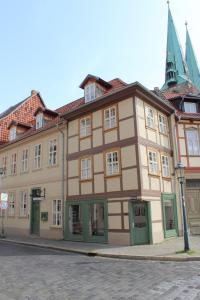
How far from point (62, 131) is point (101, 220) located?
6.65 meters

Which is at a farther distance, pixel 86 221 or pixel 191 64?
pixel 191 64

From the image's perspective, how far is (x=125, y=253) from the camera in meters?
11.2

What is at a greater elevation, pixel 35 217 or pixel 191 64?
pixel 191 64

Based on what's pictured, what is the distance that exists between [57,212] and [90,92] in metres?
7.96

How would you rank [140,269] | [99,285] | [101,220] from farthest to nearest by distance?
[101,220] → [140,269] → [99,285]

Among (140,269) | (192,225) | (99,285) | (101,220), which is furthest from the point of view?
(192,225)

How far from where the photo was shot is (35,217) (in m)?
19.6

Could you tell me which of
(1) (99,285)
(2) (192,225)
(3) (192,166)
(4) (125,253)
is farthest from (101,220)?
(1) (99,285)

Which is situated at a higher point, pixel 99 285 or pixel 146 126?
pixel 146 126

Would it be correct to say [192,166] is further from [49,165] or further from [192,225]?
[49,165]

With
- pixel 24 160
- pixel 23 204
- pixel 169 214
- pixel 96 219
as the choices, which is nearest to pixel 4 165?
pixel 24 160

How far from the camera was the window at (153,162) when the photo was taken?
49.3 ft

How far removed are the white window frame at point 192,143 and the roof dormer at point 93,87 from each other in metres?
6.08

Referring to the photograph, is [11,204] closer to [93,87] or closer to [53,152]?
[53,152]
